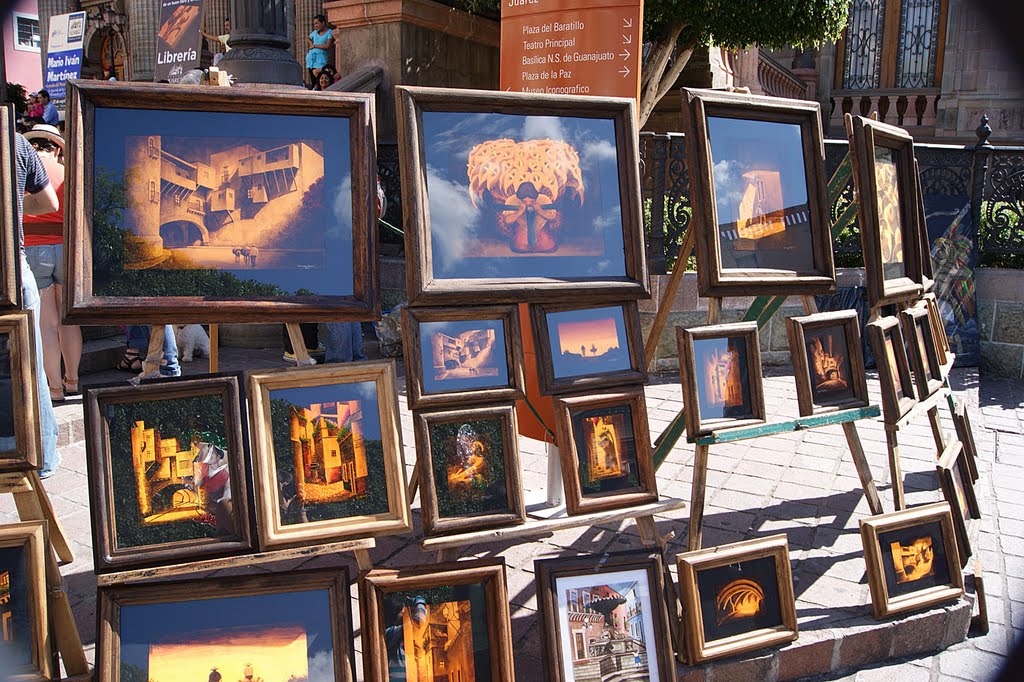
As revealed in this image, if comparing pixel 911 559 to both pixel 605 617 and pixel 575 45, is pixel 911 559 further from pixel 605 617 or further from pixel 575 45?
pixel 575 45

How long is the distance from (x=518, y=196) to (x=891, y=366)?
1.72 metres

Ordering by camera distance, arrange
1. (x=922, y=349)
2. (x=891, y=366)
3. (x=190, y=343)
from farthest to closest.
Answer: (x=190, y=343)
(x=922, y=349)
(x=891, y=366)

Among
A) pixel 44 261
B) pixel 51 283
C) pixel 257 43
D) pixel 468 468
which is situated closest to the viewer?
pixel 468 468

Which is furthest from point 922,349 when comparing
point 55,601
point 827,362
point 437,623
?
point 55,601

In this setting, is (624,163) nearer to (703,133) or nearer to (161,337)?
(703,133)

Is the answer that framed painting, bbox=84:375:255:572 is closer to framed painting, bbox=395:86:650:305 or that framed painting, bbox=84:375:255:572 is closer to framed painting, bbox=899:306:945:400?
framed painting, bbox=395:86:650:305

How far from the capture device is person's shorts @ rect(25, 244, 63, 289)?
5.11 metres

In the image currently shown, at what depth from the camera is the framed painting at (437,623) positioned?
229cm

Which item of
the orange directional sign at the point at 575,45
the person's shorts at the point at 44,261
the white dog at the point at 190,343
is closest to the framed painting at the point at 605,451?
the orange directional sign at the point at 575,45

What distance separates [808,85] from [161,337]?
54.2 feet

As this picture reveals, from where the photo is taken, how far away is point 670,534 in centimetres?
335

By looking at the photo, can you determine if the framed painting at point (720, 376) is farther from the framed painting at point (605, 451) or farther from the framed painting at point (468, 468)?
the framed painting at point (468, 468)

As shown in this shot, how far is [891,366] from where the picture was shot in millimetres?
3207

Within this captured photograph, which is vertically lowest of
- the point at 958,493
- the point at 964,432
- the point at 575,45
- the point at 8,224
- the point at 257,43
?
the point at 958,493
